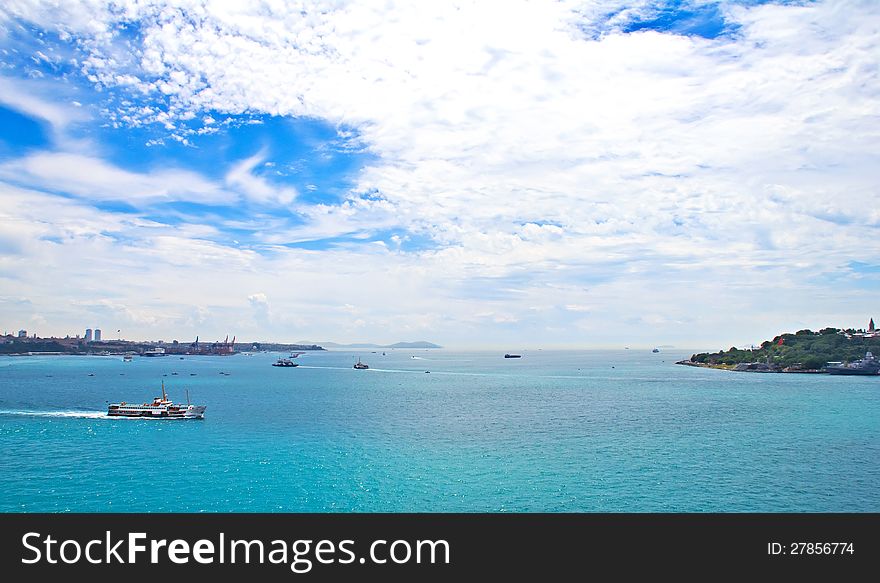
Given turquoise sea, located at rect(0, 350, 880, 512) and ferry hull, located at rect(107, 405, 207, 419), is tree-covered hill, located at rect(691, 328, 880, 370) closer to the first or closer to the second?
turquoise sea, located at rect(0, 350, 880, 512)

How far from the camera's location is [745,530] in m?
6.43

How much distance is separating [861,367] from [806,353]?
18098 mm

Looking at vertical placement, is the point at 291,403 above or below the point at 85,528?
below

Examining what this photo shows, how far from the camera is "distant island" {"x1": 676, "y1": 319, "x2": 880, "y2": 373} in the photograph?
443 feet

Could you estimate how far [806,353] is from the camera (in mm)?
142125

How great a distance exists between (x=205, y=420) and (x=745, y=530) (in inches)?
2363

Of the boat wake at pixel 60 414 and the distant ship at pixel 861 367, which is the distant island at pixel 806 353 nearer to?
the distant ship at pixel 861 367

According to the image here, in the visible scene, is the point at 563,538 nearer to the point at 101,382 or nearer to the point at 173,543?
the point at 173,543

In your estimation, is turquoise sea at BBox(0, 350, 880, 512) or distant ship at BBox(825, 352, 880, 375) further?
distant ship at BBox(825, 352, 880, 375)

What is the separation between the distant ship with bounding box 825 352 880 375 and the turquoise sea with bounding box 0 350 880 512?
59.1 m

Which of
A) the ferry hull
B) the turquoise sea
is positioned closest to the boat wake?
the turquoise sea

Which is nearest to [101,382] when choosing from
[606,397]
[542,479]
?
[606,397]

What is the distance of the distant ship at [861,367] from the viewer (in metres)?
123

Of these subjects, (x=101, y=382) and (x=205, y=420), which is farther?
(x=101, y=382)
